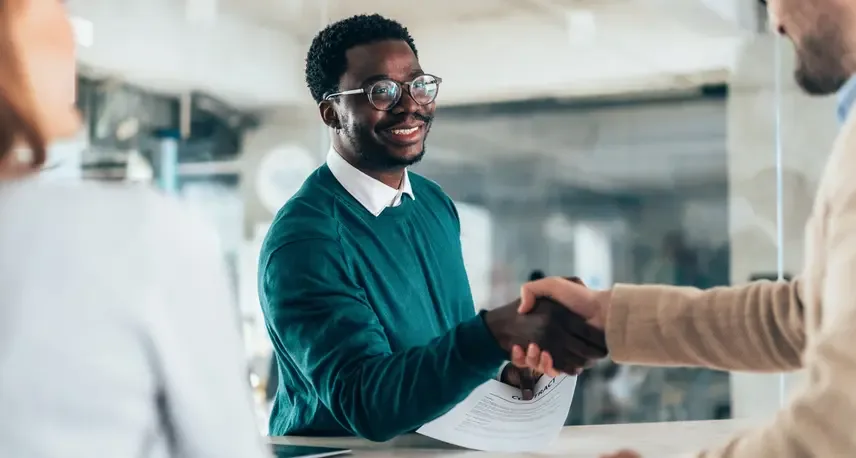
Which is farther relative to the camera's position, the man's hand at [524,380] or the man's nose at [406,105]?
the man's nose at [406,105]

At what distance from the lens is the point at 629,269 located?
1.60 metres

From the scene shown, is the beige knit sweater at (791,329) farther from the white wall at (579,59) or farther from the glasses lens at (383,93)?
the white wall at (579,59)

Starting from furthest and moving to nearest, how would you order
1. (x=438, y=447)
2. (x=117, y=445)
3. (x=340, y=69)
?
(x=340, y=69) < (x=438, y=447) < (x=117, y=445)

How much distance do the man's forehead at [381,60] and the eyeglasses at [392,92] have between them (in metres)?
0.01

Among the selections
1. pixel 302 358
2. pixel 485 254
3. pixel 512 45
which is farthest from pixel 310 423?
pixel 512 45

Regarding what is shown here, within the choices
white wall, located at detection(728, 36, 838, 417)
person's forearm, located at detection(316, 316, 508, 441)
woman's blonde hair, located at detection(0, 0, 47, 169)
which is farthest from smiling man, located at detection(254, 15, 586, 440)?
white wall, located at detection(728, 36, 838, 417)

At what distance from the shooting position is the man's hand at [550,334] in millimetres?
985

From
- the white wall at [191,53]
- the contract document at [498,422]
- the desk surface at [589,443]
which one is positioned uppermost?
the white wall at [191,53]

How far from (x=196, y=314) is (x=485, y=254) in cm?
84

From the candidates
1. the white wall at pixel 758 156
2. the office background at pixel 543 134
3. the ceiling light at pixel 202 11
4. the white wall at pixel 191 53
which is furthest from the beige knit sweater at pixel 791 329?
the ceiling light at pixel 202 11

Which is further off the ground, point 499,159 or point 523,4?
point 523,4

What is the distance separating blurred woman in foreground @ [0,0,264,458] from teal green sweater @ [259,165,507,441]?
1.24ft

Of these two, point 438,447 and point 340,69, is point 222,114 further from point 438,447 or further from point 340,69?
point 438,447

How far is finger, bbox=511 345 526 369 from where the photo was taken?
0.98 meters
